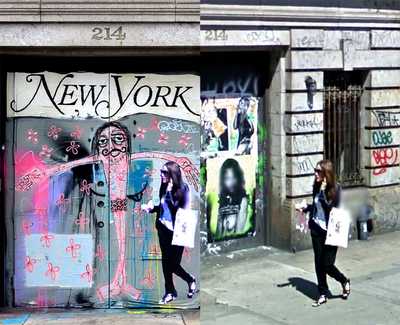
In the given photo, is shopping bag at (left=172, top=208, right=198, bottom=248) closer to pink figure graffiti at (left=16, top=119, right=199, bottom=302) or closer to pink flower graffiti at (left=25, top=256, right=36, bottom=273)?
pink figure graffiti at (left=16, top=119, right=199, bottom=302)

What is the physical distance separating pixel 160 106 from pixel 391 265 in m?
3.90

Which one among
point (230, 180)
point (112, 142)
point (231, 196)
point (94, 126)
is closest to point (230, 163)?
point (230, 180)

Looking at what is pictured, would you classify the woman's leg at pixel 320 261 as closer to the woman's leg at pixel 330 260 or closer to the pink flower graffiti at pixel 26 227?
the woman's leg at pixel 330 260

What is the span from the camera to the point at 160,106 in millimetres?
7773

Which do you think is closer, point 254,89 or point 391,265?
point 391,265

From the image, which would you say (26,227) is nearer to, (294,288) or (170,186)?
(170,186)

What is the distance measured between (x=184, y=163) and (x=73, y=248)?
4.80 feet

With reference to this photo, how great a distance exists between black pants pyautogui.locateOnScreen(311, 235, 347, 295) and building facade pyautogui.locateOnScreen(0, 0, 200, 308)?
1380 mm

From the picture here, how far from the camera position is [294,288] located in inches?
343

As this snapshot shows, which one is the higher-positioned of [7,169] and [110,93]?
[110,93]

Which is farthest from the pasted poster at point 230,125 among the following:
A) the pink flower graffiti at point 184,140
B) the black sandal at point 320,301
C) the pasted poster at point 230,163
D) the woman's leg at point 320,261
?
the black sandal at point 320,301

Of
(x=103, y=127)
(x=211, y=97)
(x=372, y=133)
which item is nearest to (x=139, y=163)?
(x=103, y=127)

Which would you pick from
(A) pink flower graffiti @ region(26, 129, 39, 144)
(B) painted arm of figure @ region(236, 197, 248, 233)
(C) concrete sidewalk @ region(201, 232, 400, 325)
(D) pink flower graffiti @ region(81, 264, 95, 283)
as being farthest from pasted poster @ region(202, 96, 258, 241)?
(A) pink flower graffiti @ region(26, 129, 39, 144)

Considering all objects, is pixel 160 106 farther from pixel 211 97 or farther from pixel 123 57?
pixel 211 97
